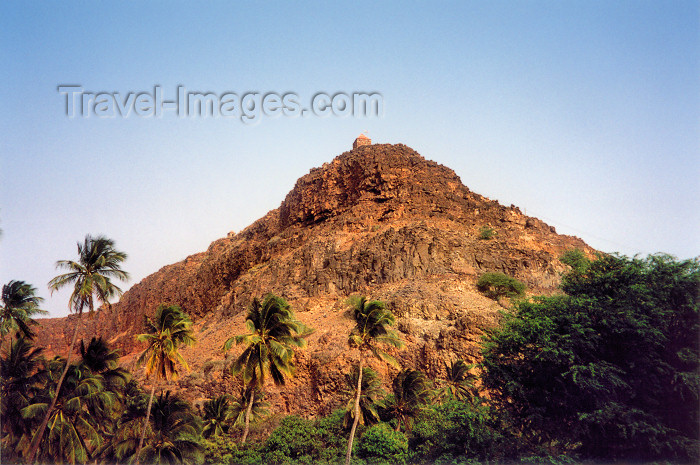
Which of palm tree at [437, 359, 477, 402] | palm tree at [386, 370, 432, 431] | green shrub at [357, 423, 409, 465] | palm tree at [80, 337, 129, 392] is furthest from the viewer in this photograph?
palm tree at [437, 359, 477, 402]

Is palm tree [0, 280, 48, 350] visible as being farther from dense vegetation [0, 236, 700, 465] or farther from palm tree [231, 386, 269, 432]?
palm tree [231, 386, 269, 432]

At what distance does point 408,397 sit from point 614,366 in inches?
577

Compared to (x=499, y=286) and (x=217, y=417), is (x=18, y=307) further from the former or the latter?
(x=499, y=286)

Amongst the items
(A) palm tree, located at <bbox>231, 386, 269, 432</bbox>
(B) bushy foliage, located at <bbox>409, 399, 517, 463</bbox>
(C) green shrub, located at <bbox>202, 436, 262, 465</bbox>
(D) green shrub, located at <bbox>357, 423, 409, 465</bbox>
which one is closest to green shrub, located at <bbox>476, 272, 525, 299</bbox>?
(B) bushy foliage, located at <bbox>409, 399, 517, 463</bbox>

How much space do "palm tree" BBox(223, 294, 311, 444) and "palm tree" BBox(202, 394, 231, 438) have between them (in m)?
10.3

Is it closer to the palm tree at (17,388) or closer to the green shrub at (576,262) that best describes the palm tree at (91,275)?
the palm tree at (17,388)

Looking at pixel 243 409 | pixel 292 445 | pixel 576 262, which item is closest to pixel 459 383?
pixel 576 262

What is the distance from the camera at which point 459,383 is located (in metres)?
35.2

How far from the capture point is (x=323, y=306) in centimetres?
5750

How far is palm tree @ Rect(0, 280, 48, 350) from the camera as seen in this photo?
84.7ft

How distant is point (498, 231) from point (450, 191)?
450 inches

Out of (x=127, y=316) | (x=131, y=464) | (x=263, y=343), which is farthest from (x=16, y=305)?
(x=127, y=316)

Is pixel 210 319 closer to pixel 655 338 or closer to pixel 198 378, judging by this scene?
pixel 198 378

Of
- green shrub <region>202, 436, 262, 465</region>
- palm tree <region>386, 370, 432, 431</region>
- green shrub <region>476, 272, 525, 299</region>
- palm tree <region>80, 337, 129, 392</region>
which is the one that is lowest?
green shrub <region>202, 436, 262, 465</region>
